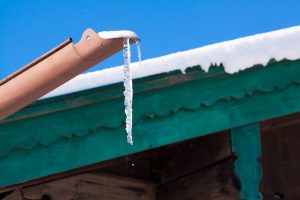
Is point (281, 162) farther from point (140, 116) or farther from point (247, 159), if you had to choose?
point (140, 116)

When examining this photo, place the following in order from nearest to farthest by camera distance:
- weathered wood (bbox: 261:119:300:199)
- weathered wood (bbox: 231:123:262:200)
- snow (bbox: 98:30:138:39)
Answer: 1. snow (bbox: 98:30:138:39)
2. weathered wood (bbox: 231:123:262:200)
3. weathered wood (bbox: 261:119:300:199)

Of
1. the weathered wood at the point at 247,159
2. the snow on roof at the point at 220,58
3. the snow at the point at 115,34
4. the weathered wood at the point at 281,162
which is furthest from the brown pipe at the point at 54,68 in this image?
the weathered wood at the point at 281,162

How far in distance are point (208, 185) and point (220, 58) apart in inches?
40.5

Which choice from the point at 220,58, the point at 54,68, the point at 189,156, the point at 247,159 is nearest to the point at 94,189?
the point at 189,156

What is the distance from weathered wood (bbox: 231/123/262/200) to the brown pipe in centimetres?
195

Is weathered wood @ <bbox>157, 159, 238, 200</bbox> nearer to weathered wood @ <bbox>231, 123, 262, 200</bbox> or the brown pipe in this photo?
weathered wood @ <bbox>231, 123, 262, 200</bbox>

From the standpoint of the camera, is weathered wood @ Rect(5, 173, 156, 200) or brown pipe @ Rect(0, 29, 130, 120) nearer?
brown pipe @ Rect(0, 29, 130, 120)

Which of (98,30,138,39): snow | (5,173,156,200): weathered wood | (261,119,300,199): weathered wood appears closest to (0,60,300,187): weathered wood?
(5,173,156,200): weathered wood

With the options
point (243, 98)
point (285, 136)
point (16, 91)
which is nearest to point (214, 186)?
point (243, 98)

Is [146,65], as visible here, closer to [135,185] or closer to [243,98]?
[243,98]

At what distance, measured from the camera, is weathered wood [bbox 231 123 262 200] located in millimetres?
4094

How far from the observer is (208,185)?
4492 mm

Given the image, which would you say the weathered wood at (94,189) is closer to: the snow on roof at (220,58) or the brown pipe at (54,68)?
the snow on roof at (220,58)

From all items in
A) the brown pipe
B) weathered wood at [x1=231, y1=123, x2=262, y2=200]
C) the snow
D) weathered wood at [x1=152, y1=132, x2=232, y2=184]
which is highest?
weathered wood at [x1=152, y1=132, x2=232, y2=184]
